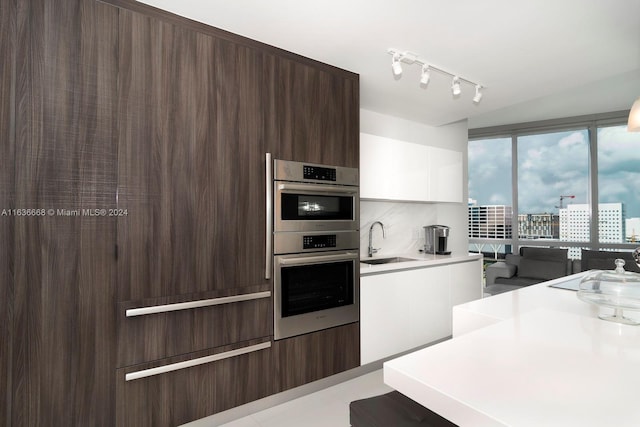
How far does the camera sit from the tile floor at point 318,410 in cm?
218

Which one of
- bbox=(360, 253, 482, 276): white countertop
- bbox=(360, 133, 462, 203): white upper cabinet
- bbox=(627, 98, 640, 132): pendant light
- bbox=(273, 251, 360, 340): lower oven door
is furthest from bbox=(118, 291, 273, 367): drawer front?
bbox=(627, 98, 640, 132): pendant light

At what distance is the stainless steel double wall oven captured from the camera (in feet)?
7.48

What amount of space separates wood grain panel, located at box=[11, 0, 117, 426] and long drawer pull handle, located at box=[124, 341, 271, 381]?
125 millimetres

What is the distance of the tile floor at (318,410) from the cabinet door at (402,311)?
22 cm

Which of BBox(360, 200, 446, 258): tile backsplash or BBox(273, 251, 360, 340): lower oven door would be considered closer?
BBox(273, 251, 360, 340): lower oven door

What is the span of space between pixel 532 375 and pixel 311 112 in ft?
6.80

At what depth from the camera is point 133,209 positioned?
1.81 m

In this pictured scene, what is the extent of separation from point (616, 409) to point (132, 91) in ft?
7.27

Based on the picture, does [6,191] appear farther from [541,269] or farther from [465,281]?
[541,269]

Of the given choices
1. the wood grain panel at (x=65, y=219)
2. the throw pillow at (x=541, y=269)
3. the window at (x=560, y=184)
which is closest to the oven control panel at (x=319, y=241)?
the wood grain panel at (x=65, y=219)

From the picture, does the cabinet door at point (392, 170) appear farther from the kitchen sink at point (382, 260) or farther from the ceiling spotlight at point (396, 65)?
the ceiling spotlight at point (396, 65)

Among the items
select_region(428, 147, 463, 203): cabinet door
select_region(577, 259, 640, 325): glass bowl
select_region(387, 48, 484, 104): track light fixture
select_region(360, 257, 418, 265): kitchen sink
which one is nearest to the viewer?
select_region(577, 259, 640, 325): glass bowl

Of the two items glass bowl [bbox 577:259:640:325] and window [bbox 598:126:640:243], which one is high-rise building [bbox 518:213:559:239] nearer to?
window [bbox 598:126:640:243]

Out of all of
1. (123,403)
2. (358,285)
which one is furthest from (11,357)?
(358,285)
